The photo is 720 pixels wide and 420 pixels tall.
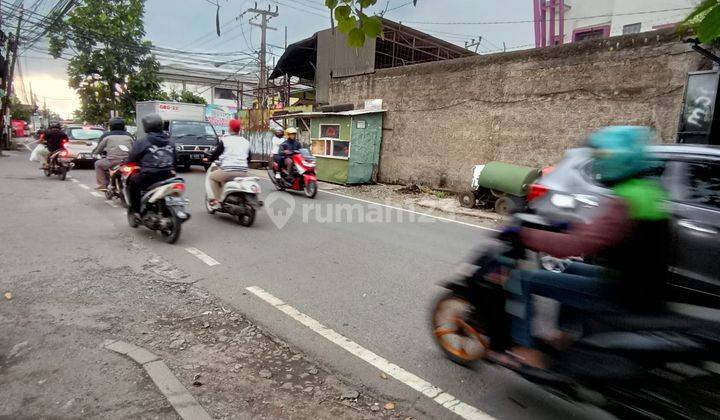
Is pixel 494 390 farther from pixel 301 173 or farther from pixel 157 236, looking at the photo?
pixel 301 173

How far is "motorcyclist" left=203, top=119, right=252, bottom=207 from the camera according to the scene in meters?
7.35

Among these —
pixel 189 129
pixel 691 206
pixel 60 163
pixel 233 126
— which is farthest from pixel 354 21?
pixel 189 129

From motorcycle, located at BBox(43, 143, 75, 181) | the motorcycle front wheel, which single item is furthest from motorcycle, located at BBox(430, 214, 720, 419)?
motorcycle, located at BBox(43, 143, 75, 181)

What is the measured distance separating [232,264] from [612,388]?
13.9ft

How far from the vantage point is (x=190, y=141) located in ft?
52.1

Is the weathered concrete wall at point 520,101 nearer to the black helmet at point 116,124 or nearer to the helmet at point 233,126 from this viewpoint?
the helmet at point 233,126

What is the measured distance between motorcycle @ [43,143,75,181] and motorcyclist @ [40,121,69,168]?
16 cm

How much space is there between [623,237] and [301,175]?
9.44 meters

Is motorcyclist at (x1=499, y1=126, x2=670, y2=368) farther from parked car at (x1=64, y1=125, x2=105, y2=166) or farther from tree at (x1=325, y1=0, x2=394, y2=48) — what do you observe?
parked car at (x1=64, y1=125, x2=105, y2=166)

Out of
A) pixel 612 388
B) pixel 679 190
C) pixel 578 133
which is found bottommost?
pixel 612 388

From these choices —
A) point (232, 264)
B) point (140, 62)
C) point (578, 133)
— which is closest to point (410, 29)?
point (578, 133)

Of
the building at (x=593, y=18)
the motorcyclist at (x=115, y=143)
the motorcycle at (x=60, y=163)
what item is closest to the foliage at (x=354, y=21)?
the motorcyclist at (x=115, y=143)

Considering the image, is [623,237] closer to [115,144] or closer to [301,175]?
[115,144]

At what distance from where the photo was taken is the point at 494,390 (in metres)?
2.81
